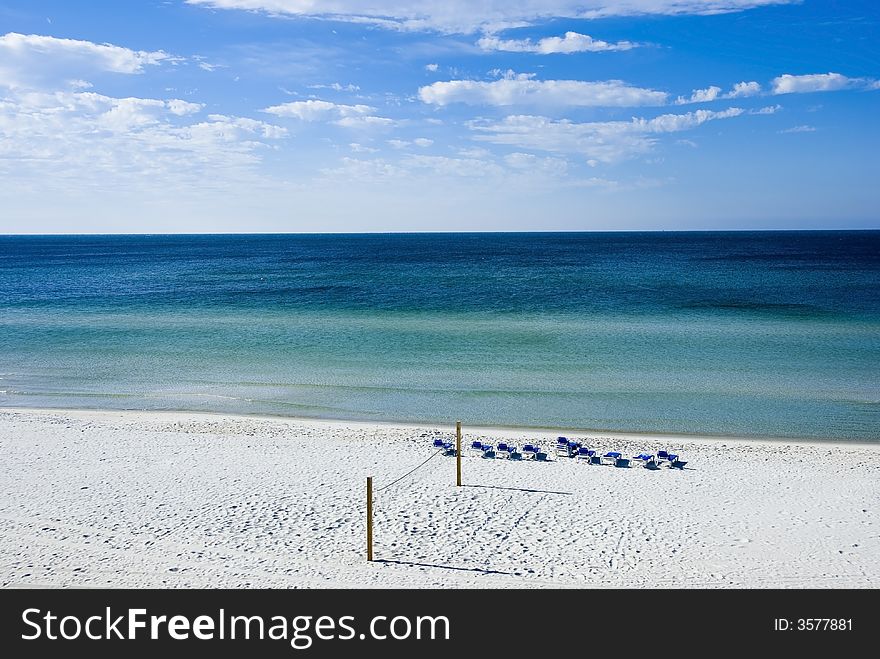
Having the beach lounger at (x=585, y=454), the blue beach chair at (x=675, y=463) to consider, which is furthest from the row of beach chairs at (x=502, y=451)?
the blue beach chair at (x=675, y=463)

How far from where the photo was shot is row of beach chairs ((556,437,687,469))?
53.3ft

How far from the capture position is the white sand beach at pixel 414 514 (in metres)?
10.8

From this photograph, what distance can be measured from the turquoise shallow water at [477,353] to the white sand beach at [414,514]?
10.8 ft

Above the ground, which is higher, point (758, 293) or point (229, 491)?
point (758, 293)

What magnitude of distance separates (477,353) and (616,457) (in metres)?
14.8

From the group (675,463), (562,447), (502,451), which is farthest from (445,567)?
(675,463)

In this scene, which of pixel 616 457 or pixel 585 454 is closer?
pixel 616 457

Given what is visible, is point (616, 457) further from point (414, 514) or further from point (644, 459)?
point (414, 514)

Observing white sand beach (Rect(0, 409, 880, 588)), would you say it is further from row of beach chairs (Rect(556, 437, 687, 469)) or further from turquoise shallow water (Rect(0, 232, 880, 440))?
turquoise shallow water (Rect(0, 232, 880, 440))

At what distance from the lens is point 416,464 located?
638 inches

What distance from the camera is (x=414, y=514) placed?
13.1 meters

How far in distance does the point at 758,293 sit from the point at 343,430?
Result: 44.9m
